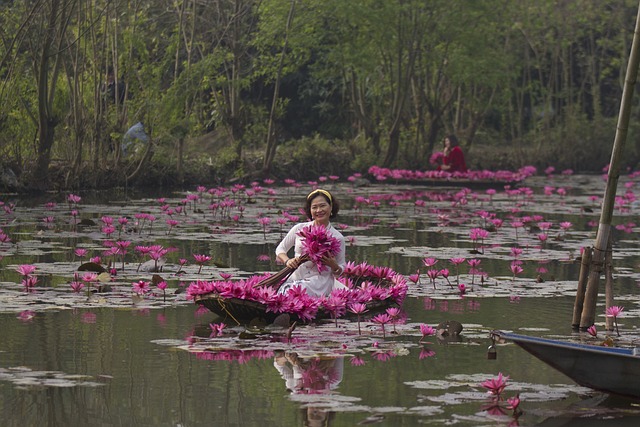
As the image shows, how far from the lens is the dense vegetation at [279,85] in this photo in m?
26.8

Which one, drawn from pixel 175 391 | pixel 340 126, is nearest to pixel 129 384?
pixel 175 391

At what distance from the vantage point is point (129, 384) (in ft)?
26.3

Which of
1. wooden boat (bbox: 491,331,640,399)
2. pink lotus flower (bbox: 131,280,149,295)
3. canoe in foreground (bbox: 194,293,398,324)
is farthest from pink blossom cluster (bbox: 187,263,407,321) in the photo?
wooden boat (bbox: 491,331,640,399)

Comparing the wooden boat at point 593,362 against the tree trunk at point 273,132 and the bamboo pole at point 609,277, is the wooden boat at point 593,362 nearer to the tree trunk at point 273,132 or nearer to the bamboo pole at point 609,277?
the bamboo pole at point 609,277

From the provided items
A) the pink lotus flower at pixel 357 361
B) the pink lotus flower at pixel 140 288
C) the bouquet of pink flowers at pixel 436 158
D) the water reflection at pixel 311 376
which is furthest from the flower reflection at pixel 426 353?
the bouquet of pink flowers at pixel 436 158

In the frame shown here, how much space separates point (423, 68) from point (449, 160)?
19.0 ft

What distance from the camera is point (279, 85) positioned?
134 ft

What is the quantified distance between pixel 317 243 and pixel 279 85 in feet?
98.9

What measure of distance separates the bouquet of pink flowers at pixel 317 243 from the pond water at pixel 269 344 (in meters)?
0.56

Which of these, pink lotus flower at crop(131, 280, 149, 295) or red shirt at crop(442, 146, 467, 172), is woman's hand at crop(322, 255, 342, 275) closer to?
pink lotus flower at crop(131, 280, 149, 295)

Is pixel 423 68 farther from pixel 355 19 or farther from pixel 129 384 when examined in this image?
pixel 129 384

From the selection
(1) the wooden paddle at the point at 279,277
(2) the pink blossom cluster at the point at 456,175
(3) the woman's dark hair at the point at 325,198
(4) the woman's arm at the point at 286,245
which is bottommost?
(1) the wooden paddle at the point at 279,277

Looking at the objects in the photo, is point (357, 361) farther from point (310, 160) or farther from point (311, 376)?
point (310, 160)

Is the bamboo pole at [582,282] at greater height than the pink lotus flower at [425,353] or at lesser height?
greater
